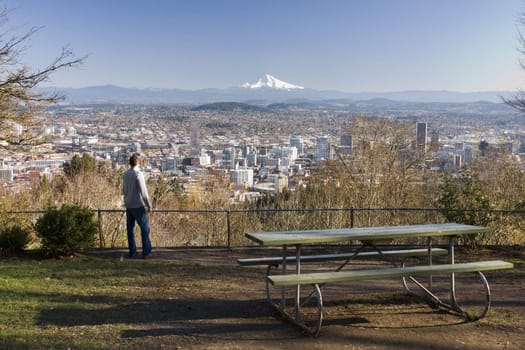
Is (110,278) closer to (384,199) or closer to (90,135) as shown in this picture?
(384,199)

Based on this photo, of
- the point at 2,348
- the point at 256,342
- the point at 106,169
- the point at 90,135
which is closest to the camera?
the point at 2,348

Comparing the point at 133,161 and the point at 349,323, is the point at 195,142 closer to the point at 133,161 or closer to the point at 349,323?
the point at 133,161

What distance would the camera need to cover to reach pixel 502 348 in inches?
212

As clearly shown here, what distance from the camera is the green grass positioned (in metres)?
5.60

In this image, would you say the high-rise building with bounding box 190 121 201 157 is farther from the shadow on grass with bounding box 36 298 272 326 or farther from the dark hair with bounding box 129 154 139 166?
the shadow on grass with bounding box 36 298 272 326

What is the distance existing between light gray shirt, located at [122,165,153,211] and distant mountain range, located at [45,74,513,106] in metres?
47.1

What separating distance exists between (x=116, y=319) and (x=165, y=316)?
0.55m

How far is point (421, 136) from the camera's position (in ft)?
70.5

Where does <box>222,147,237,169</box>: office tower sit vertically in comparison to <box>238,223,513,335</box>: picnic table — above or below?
below

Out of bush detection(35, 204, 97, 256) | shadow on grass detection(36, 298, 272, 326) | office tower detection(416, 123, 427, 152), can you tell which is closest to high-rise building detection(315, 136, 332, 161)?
office tower detection(416, 123, 427, 152)

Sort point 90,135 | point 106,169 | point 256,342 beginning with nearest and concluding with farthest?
point 256,342
point 106,169
point 90,135

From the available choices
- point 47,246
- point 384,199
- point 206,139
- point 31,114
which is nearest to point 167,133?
point 206,139

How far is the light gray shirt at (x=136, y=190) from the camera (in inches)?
395

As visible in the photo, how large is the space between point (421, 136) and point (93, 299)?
16.8 m
